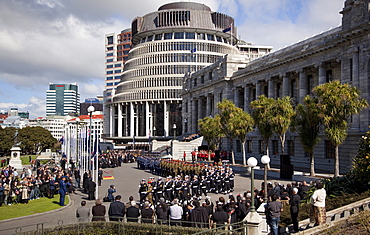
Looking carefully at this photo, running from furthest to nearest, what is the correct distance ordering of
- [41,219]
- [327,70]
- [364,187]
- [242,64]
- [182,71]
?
[182,71] < [242,64] < [327,70] < [41,219] < [364,187]

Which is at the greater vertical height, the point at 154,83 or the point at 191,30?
the point at 191,30

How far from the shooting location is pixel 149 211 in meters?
14.8

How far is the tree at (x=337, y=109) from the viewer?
27.0 m

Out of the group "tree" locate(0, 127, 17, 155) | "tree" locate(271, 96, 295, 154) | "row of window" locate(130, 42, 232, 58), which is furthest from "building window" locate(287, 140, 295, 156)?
"tree" locate(0, 127, 17, 155)

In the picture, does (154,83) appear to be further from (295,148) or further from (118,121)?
(295,148)

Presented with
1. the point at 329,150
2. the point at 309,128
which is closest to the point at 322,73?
the point at 329,150

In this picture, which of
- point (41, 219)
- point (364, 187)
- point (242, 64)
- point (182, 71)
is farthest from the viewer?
point (182, 71)

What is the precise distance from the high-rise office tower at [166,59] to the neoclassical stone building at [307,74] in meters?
35.1

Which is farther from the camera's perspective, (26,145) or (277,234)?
(26,145)

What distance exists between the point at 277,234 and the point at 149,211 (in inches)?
200

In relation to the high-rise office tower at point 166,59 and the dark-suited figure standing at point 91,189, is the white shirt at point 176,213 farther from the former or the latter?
the high-rise office tower at point 166,59

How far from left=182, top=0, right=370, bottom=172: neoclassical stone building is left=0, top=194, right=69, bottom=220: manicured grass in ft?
80.7

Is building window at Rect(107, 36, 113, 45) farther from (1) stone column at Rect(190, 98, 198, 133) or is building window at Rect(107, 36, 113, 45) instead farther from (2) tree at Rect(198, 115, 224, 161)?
(2) tree at Rect(198, 115, 224, 161)

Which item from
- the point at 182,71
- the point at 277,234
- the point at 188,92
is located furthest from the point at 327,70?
the point at 182,71
